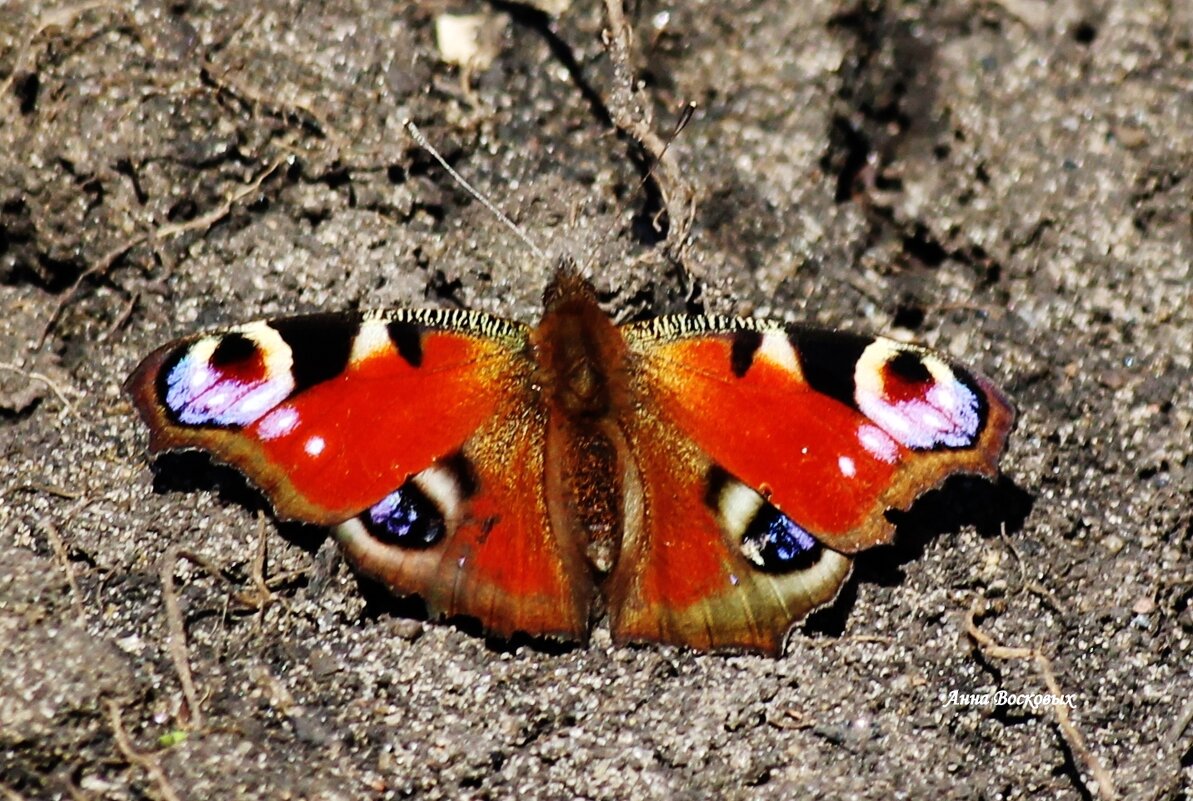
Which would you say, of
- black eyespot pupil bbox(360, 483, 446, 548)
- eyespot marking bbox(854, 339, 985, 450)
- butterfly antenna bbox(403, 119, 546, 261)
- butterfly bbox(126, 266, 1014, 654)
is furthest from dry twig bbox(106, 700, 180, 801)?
eyespot marking bbox(854, 339, 985, 450)

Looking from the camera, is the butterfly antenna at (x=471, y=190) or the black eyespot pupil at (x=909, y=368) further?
the butterfly antenna at (x=471, y=190)

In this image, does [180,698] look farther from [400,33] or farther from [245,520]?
[400,33]

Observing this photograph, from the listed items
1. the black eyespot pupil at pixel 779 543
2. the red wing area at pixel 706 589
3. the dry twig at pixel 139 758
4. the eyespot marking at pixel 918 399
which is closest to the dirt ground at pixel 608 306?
the dry twig at pixel 139 758

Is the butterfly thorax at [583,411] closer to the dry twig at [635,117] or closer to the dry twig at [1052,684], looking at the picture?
the dry twig at [635,117]

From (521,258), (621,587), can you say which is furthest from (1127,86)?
(621,587)

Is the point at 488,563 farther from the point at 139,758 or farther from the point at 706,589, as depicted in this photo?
the point at 139,758

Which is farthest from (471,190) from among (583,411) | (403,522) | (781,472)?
(781,472)

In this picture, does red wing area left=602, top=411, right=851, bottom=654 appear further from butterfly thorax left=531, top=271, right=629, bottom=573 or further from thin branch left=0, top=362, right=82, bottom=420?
thin branch left=0, top=362, right=82, bottom=420
